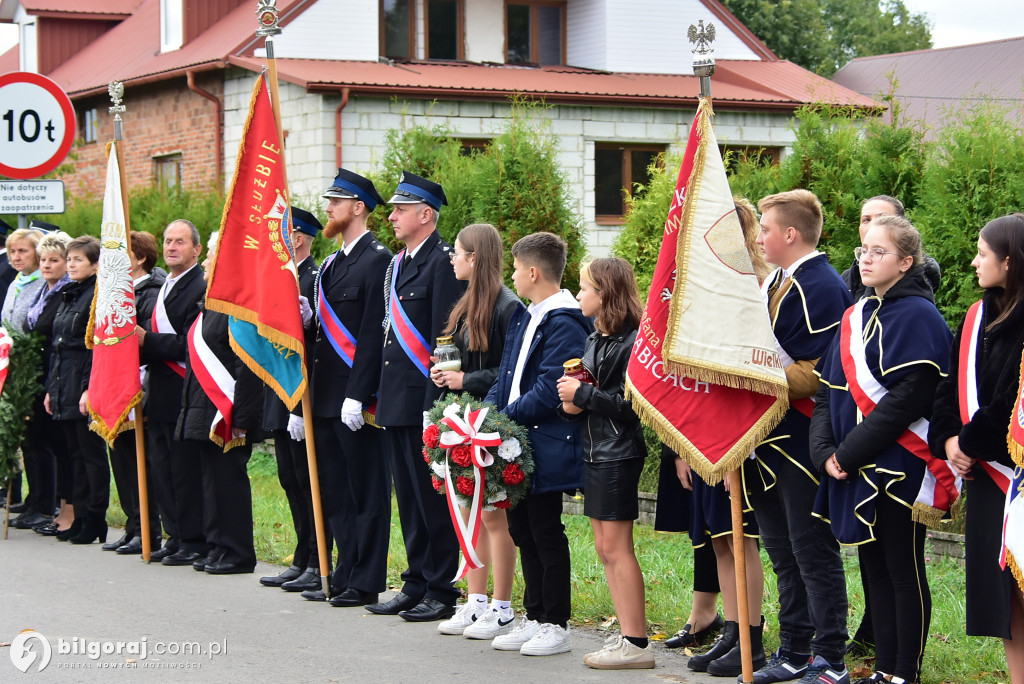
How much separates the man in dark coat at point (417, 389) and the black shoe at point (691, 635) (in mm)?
1509

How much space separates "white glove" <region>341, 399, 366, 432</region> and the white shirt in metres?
1.36

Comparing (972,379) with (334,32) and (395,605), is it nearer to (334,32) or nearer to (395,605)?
(395,605)

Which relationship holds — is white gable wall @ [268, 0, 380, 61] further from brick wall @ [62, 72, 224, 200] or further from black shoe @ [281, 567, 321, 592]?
black shoe @ [281, 567, 321, 592]

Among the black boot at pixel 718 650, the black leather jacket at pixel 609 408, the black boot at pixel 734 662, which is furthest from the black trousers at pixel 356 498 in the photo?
the black boot at pixel 734 662

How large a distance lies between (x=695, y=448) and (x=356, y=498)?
9.44 ft

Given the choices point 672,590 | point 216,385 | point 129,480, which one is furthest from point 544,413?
point 129,480

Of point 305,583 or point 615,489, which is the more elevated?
point 615,489

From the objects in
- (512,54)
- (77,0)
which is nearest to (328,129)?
(512,54)

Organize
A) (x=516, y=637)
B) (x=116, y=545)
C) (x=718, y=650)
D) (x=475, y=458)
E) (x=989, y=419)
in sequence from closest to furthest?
1. (x=989, y=419)
2. (x=718, y=650)
3. (x=475, y=458)
4. (x=516, y=637)
5. (x=116, y=545)

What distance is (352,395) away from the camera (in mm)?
7754

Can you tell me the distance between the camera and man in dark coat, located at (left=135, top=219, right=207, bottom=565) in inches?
367

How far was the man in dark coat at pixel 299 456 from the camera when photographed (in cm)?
833

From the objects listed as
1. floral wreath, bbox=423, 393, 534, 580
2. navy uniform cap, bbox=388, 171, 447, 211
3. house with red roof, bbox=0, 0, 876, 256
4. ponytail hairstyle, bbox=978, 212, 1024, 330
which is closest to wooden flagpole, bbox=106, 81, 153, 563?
navy uniform cap, bbox=388, 171, 447, 211

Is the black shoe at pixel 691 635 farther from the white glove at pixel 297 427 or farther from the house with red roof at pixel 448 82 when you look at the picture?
the house with red roof at pixel 448 82
